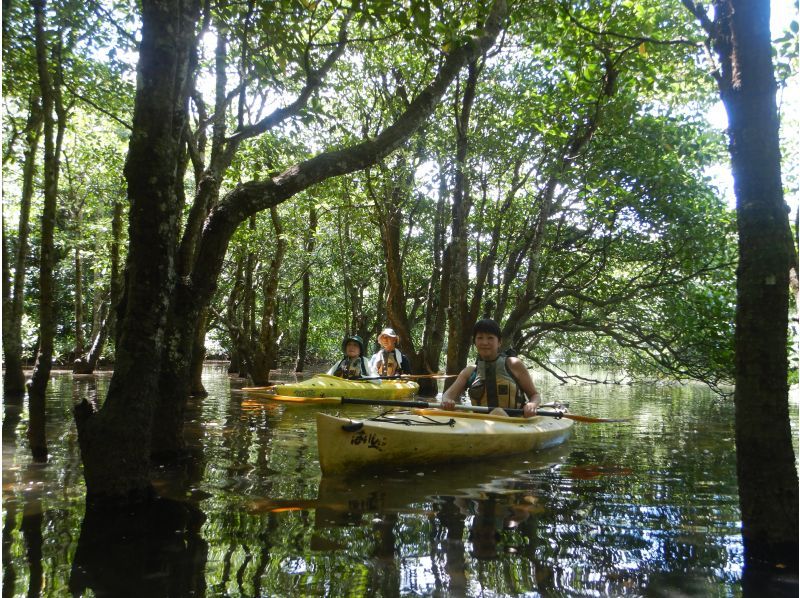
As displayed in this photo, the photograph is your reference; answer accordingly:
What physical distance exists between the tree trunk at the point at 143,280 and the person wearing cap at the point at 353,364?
26.1 feet

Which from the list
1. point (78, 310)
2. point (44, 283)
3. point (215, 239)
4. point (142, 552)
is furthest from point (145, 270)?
Answer: point (78, 310)

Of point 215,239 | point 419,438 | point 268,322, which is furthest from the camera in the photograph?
point 268,322

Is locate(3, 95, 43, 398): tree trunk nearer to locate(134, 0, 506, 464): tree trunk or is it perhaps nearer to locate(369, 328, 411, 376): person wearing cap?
locate(134, 0, 506, 464): tree trunk

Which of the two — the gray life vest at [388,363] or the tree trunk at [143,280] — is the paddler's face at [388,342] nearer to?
the gray life vest at [388,363]

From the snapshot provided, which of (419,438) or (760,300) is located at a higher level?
(760,300)

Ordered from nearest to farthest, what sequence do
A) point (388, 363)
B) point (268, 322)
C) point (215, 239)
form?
point (215, 239), point (388, 363), point (268, 322)

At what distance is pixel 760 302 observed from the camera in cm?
283

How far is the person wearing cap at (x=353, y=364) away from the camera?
1185 centimetres

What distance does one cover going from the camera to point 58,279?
88.6 feet

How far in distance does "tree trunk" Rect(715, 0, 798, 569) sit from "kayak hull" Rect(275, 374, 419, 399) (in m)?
8.06

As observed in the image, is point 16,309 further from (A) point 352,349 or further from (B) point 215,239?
(B) point 215,239

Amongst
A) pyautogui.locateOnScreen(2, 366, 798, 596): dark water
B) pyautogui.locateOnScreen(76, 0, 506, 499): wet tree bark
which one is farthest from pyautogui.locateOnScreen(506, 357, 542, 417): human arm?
pyautogui.locateOnScreen(76, 0, 506, 499): wet tree bark

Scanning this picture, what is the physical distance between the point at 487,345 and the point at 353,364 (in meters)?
5.88

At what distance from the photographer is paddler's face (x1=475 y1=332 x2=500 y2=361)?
6.48 metres
